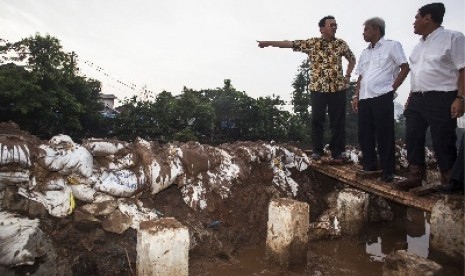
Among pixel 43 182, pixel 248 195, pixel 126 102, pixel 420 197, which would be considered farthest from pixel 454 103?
pixel 126 102

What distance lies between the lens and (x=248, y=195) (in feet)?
→ 12.9

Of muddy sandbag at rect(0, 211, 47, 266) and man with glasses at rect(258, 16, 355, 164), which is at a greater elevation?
man with glasses at rect(258, 16, 355, 164)

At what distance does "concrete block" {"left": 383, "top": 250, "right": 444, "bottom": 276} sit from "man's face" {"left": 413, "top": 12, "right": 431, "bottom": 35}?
82.8 inches

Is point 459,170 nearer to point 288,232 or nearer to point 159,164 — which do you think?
point 288,232

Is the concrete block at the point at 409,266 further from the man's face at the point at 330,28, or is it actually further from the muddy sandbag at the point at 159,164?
the man's face at the point at 330,28

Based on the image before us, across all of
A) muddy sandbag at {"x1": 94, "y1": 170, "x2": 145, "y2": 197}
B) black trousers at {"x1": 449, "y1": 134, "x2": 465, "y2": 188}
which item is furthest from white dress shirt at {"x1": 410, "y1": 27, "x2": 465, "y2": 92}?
muddy sandbag at {"x1": 94, "y1": 170, "x2": 145, "y2": 197}

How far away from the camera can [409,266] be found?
2.09 m

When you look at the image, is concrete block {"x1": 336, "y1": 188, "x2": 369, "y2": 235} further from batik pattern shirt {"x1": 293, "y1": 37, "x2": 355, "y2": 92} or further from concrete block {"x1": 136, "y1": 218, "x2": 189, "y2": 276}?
concrete block {"x1": 136, "y1": 218, "x2": 189, "y2": 276}

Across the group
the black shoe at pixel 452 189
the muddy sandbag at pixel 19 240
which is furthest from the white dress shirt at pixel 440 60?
the muddy sandbag at pixel 19 240

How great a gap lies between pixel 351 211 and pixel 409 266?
80.8 inches

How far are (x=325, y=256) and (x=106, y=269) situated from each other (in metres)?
2.40

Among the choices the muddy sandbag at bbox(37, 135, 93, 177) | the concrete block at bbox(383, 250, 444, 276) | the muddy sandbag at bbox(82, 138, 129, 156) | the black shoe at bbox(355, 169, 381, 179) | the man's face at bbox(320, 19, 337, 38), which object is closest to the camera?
the concrete block at bbox(383, 250, 444, 276)

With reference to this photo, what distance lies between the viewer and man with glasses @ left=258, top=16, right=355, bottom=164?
4.03 metres

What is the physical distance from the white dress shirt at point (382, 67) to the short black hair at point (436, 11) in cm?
50
